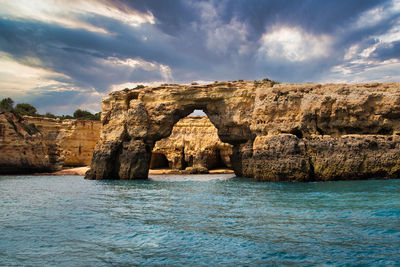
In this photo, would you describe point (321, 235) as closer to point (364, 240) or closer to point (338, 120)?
point (364, 240)

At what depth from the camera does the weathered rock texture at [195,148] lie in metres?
41.5

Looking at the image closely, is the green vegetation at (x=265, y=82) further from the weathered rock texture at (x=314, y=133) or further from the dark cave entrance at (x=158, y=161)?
the dark cave entrance at (x=158, y=161)

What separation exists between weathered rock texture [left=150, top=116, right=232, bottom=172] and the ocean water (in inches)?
1154

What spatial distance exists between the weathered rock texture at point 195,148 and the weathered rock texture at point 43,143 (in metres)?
9.13

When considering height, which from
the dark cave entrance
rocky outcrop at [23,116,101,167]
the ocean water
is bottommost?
the ocean water

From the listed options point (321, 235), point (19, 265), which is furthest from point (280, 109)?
point (19, 265)

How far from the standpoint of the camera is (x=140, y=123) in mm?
27078

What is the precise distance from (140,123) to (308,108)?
43.7 ft

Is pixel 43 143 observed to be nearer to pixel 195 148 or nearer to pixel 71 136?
pixel 71 136

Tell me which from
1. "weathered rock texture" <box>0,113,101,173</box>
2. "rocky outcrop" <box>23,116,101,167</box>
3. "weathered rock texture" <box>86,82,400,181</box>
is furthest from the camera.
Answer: "rocky outcrop" <box>23,116,101,167</box>

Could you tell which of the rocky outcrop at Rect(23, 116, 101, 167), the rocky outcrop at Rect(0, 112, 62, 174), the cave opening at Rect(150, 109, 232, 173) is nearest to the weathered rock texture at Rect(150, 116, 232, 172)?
the cave opening at Rect(150, 109, 232, 173)

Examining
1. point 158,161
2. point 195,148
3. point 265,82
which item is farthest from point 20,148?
point 265,82

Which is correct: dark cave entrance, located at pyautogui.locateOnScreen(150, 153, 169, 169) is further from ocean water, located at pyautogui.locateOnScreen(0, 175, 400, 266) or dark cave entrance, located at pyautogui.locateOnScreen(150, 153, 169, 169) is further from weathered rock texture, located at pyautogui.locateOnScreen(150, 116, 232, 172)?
ocean water, located at pyautogui.locateOnScreen(0, 175, 400, 266)

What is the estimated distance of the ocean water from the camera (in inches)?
227
